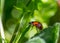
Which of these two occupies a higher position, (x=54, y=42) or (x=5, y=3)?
(x=5, y=3)

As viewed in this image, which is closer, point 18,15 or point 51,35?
point 51,35

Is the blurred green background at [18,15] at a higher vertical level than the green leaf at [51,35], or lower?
higher

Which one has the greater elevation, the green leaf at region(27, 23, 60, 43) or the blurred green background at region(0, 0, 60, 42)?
the blurred green background at region(0, 0, 60, 42)

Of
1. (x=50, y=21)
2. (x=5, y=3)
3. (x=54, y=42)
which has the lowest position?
(x=54, y=42)

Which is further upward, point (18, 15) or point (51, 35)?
point (18, 15)

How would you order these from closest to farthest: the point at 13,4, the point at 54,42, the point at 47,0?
the point at 54,42 < the point at 13,4 < the point at 47,0

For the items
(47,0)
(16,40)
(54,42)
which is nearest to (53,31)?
(54,42)

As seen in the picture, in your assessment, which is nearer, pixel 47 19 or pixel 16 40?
pixel 16 40

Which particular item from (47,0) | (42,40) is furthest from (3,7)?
(47,0)

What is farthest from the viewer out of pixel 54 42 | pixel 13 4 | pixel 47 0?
pixel 47 0

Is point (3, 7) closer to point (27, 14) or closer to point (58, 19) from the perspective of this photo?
point (27, 14)
